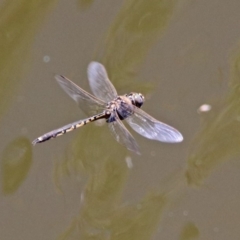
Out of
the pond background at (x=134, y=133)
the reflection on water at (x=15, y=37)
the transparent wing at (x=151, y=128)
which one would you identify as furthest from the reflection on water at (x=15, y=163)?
the transparent wing at (x=151, y=128)

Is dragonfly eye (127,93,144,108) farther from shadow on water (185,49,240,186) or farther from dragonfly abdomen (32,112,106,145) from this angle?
shadow on water (185,49,240,186)

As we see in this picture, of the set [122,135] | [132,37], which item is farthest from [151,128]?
[132,37]

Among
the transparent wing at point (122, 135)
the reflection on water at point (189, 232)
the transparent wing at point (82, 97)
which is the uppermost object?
the transparent wing at point (82, 97)

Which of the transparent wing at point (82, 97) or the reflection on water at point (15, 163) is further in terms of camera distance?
the reflection on water at point (15, 163)

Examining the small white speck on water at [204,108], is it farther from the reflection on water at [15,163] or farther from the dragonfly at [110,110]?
the reflection on water at [15,163]

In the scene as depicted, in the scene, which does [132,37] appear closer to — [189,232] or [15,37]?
[15,37]

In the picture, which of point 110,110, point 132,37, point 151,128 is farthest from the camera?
point 132,37

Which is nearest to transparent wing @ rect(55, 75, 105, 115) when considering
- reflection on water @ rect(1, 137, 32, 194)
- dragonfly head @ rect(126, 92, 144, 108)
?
dragonfly head @ rect(126, 92, 144, 108)

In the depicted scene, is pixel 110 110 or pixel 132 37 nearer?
pixel 110 110
